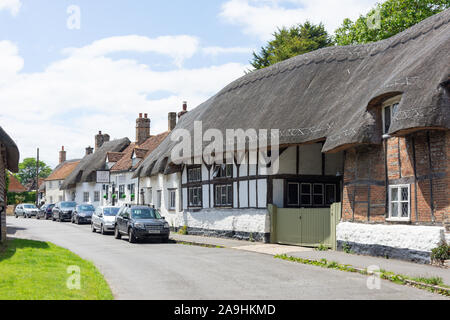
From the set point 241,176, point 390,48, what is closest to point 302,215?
point 241,176

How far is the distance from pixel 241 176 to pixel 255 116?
2.74 meters

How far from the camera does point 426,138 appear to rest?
Result: 14.3 m

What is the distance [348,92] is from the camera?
19.0 m

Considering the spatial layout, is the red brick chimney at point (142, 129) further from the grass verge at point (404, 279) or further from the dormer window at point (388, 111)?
the grass verge at point (404, 279)

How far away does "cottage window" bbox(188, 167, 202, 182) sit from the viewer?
89.2ft

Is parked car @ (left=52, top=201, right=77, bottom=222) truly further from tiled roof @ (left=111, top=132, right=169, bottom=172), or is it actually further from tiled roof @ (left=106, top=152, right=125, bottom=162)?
tiled roof @ (left=106, top=152, right=125, bottom=162)

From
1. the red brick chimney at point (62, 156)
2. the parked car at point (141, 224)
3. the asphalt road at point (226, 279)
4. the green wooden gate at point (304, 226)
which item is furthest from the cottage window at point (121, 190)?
the red brick chimney at point (62, 156)

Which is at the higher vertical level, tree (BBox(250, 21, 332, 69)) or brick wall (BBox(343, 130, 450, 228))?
tree (BBox(250, 21, 332, 69))

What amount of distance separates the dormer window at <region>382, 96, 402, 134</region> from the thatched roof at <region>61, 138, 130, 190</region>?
38.8 meters

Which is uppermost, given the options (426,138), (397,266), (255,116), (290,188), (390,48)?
(390,48)

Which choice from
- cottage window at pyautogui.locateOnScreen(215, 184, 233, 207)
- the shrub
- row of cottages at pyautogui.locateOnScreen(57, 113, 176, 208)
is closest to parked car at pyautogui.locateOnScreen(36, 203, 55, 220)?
row of cottages at pyautogui.locateOnScreen(57, 113, 176, 208)

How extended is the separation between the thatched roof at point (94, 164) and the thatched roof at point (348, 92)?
2648cm
